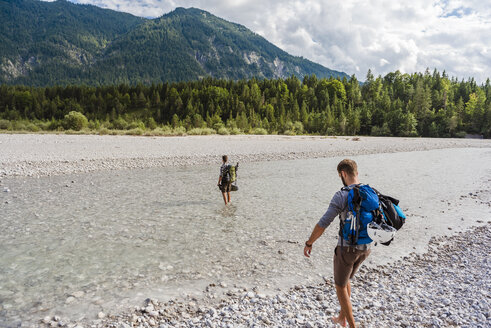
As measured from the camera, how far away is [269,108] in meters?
103

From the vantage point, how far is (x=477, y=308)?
5.46 metres

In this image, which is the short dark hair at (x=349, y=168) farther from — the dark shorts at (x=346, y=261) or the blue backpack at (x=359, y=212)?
the dark shorts at (x=346, y=261)

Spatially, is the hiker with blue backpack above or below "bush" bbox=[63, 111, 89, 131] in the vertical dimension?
below

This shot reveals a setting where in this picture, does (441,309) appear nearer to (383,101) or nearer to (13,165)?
(13,165)

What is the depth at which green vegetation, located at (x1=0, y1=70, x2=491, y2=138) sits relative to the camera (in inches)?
3583

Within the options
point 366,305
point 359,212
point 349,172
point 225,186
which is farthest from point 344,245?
point 225,186

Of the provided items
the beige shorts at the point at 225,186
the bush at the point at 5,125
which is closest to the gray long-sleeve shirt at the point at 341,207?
the beige shorts at the point at 225,186

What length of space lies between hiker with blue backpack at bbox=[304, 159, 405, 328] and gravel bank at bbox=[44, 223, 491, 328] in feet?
5.21

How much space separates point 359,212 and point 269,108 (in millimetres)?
101385

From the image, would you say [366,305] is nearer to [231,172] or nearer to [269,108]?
[231,172]

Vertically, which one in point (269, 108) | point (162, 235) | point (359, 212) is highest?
point (269, 108)

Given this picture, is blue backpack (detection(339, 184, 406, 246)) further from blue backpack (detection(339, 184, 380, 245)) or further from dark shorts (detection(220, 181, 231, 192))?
dark shorts (detection(220, 181, 231, 192))

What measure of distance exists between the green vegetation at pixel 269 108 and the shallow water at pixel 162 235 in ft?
186

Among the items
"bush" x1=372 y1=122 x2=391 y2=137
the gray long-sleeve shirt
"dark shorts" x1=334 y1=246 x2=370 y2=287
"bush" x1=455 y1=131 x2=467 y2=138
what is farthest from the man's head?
"bush" x1=455 y1=131 x2=467 y2=138
